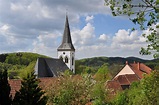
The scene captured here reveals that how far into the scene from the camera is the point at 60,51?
88.5 meters

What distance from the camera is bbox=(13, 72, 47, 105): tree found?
15.8 metres

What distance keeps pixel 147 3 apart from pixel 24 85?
30.9ft

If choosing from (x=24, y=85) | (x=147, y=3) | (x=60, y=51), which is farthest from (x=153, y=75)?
(x=60, y=51)

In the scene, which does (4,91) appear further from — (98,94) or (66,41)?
(66,41)

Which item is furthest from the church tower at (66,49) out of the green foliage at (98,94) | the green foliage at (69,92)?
the green foliage at (69,92)

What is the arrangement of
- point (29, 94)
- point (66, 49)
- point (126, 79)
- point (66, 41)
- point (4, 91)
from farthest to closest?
point (66, 49) < point (66, 41) < point (126, 79) < point (29, 94) < point (4, 91)

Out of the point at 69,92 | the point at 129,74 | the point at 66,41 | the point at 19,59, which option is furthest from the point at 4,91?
the point at 19,59

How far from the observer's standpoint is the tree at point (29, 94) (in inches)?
622

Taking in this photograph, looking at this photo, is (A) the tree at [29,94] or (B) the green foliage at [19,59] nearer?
(A) the tree at [29,94]

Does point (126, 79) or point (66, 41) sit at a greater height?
point (66, 41)

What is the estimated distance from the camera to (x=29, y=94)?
1608 cm

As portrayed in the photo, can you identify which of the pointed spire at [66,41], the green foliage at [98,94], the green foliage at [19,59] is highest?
the pointed spire at [66,41]

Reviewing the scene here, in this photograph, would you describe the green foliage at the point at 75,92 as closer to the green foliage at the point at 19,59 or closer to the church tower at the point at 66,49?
the church tower at the point at 66,49

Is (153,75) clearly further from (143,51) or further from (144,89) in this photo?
(143,51)
